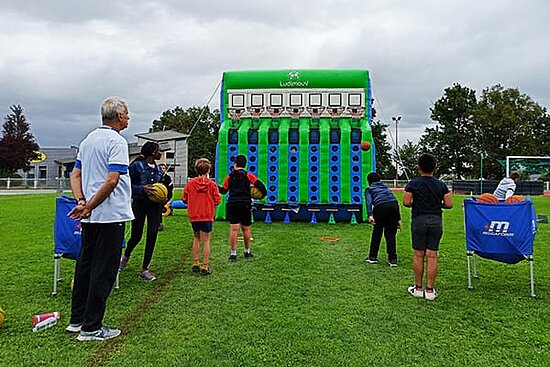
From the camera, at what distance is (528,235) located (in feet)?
19.6

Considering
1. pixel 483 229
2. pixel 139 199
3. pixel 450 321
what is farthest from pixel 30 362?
pixel 483 229

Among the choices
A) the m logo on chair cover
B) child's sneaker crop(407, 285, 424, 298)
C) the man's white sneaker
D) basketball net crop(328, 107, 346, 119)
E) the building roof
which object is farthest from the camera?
the building roof

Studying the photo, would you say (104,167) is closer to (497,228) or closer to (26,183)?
(497,228)

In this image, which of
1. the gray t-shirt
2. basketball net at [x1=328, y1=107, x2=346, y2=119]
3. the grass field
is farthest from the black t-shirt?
basketball net at [x1=328, y1=107, x2=346, y2=119]

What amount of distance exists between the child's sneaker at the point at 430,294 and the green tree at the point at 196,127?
47.6 meters

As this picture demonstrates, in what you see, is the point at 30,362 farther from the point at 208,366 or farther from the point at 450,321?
the point at 450,321

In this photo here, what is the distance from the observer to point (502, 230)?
607 cm

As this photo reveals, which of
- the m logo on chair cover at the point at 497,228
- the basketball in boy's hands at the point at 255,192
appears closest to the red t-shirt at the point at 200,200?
the basketball in boy's hands at the point at 255,192

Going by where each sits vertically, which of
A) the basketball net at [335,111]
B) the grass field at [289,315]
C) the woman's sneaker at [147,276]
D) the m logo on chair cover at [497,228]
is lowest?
the grass field at [289,315]

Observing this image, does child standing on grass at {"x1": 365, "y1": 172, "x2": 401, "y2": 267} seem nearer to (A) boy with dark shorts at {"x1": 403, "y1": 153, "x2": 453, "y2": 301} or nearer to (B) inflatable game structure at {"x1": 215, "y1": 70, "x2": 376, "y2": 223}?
(A) boy with dark shorts at {"x1": 403, "y1": 153, "x2": 453, "y2": 301}

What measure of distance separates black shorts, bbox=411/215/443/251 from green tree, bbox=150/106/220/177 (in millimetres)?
47509

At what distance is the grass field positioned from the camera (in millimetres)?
4035

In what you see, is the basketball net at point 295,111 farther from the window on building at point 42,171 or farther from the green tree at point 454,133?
the window on building at point 42,171

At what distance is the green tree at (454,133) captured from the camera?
52.4 meters
